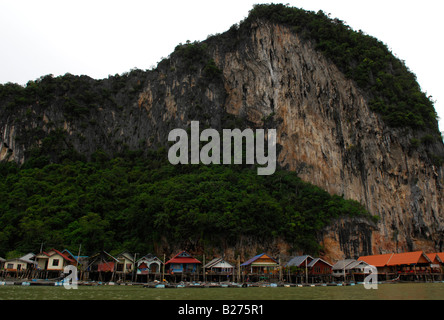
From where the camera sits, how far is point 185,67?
74.6 m

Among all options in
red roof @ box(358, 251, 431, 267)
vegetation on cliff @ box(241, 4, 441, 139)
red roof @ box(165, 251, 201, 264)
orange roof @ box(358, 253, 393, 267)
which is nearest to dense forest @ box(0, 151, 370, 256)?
red roof @ box(165, 251, 201, 264)

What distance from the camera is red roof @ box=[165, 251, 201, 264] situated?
39.2 metres

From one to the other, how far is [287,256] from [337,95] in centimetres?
3048

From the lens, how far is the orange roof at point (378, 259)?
42.9m

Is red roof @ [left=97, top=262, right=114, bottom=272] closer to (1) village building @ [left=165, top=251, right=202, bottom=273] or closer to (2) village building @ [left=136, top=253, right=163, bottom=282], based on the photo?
(2) village building @ [left=136, top=253, right=163, bottom=282]

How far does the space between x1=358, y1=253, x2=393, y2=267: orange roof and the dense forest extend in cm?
603

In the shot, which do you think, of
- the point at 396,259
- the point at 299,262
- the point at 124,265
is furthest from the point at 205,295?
the point at 396,259

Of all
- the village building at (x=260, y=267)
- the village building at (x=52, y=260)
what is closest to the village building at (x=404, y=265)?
the village building at (x=260, y=267)

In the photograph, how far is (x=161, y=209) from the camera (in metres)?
43.9

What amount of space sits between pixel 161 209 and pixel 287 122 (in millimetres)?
27897

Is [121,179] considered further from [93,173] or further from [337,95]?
[337,95]

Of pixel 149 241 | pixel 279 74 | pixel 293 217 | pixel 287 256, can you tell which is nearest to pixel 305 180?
pixel 293 217

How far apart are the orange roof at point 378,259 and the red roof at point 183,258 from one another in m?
21.6

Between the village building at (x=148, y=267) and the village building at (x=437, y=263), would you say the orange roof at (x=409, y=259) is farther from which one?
the village building at (x=148, y=267)
